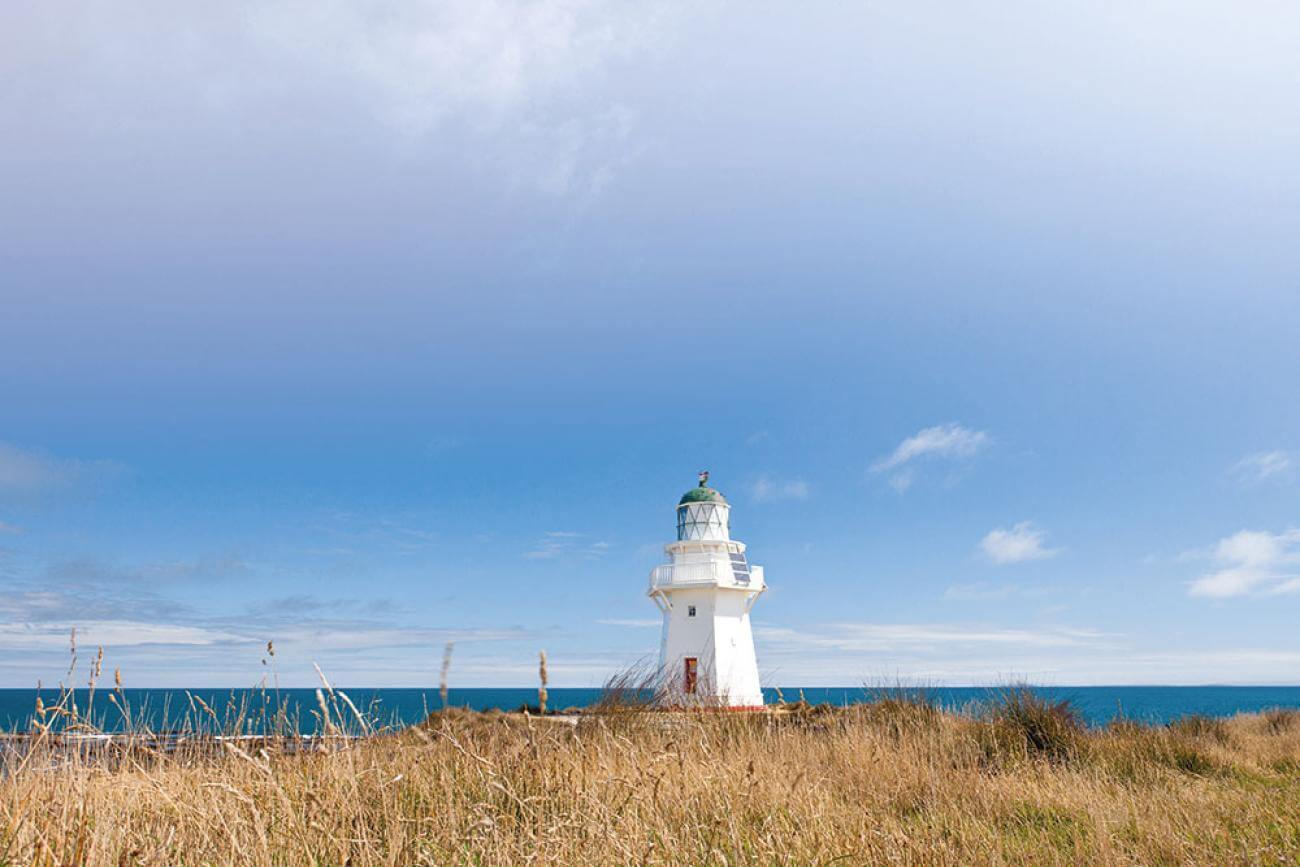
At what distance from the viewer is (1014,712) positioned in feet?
38.9

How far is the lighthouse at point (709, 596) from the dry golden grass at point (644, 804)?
1497 cm

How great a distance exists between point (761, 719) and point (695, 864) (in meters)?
7.41

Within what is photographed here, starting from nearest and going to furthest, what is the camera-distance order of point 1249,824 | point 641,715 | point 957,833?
point 957,833 < point 1249,824 < point 641,715

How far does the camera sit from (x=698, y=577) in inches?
1016

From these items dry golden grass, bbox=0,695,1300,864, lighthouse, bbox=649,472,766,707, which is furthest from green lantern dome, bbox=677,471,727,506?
dry golden grass, bbox=0,695,1300,864

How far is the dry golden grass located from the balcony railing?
1485 centimetres

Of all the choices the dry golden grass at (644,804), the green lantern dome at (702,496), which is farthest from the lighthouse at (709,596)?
the dry golden grass at (644,804)

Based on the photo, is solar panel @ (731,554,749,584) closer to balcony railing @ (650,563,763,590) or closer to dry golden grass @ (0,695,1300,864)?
balcony railing @ (650,563,763,590)

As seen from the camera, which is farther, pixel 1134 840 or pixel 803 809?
pixel 1134 840

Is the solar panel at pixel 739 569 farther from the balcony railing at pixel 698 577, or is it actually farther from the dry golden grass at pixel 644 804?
the dry golden grass at pixel 644 804

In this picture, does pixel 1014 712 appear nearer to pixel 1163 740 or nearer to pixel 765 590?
pixel 1163 740

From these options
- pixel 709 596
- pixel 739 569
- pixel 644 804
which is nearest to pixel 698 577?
pixel 709 596

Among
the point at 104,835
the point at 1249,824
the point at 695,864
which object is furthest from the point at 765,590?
the point at 104,835

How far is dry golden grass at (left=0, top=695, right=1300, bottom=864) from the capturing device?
4.45 m
